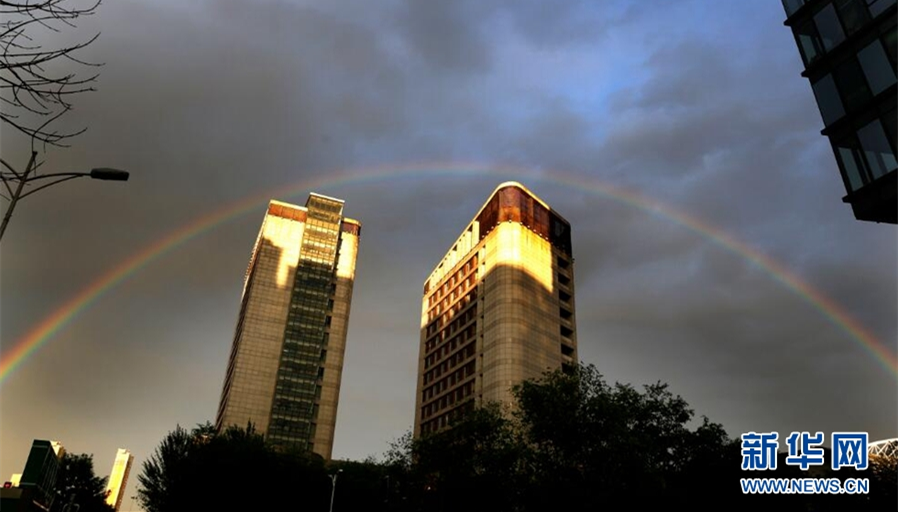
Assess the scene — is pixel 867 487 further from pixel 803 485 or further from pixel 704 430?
pixel 704 430

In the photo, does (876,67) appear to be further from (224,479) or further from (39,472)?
(39,472)

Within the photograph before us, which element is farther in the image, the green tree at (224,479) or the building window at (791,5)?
the green tree at (224,479)

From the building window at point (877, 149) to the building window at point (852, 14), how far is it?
206 inches

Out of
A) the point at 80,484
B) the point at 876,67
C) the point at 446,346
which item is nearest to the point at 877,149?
the point at 876,67

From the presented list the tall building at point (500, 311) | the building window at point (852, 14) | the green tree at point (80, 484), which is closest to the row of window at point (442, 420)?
the tall building at point (500, 311)

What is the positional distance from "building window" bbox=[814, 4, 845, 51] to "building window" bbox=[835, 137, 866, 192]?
5.31 metres

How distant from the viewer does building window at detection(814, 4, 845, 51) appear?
2904cm

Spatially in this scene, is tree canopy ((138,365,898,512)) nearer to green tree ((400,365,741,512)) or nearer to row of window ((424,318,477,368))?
green tree ((400,365,741,512))

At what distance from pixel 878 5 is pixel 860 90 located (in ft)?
13.0

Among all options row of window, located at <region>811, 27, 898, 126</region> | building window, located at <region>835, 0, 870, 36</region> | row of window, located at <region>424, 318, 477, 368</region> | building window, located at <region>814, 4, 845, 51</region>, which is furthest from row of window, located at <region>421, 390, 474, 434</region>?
building window, located at <region>835, 0, 870, 36</region>

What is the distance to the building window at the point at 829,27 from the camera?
1143 inches

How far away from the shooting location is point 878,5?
89.2ft

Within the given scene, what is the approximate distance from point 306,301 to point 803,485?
351 feet

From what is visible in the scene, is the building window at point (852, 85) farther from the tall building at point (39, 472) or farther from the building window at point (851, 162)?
the tall building at point (39, 472)
